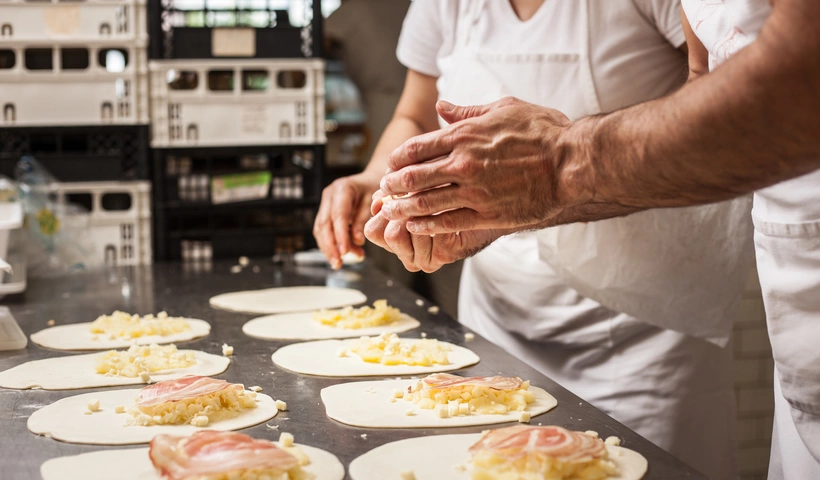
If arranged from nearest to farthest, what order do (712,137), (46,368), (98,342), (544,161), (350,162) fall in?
(712,137), (544,161), (46,368), (98,342), (350,162)

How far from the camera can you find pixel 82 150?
107 inches

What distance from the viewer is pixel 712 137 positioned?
92 cm

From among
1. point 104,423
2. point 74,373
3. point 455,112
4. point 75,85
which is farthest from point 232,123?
point 104,423

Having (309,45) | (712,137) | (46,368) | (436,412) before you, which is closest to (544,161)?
(712,137)

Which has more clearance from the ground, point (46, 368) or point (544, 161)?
point (544, 161)

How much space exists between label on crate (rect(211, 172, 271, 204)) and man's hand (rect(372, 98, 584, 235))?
154 centimetres

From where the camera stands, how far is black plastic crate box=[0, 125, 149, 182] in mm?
2561

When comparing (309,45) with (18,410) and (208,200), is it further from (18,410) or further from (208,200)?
(18,410)

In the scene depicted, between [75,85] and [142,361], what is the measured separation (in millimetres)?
1447

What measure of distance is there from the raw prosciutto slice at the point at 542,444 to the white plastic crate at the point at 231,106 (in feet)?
6.02

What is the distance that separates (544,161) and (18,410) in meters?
0.92

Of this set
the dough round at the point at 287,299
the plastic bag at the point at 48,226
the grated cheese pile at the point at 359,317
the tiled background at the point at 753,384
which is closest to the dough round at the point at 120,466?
the grated cheese pile at the point at 359,317

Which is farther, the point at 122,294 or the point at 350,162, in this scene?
the point at 350,162

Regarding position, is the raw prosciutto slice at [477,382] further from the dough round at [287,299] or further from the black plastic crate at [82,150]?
the black plastic crate at [82,150]
